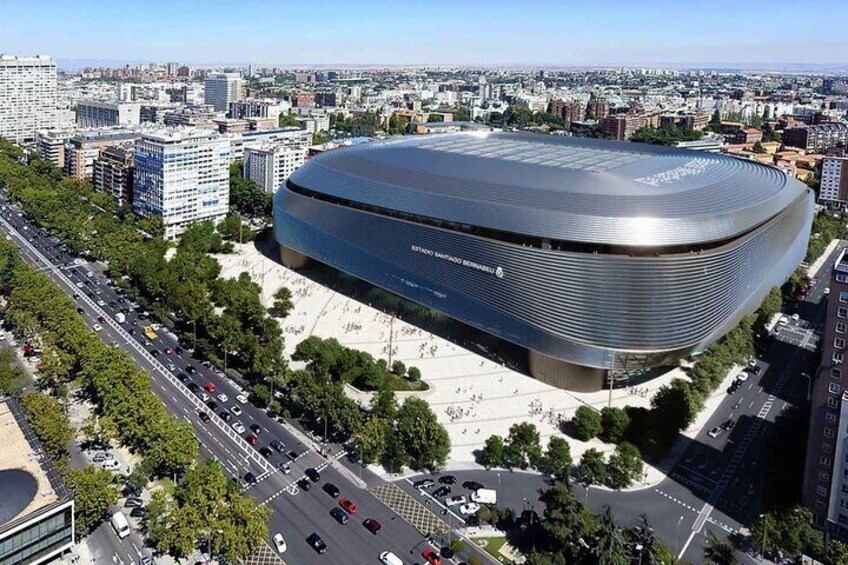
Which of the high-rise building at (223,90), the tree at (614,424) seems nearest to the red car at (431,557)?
the tree at (614,424)

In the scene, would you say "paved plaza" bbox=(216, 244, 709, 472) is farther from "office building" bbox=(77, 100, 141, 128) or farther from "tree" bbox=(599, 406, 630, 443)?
"office building" bbox=(77, 100, 141, 128)

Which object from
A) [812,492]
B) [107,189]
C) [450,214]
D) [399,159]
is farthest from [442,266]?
[107,189]

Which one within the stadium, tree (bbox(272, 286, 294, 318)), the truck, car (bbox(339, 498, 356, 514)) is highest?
the stadium

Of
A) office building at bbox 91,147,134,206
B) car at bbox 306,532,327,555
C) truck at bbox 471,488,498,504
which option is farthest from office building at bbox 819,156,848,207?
car at bbox 306,532,327,555

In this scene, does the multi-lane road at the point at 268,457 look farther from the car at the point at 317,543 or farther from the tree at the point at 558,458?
the tree at the point at 558,458

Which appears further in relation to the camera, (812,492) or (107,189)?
(107,189)

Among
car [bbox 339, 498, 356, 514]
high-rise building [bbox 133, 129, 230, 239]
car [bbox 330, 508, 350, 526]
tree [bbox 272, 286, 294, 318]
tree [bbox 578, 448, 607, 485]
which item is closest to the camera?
car [bbox 330, 508, 350, 526]

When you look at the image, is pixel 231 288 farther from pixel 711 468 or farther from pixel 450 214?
pixel 711 468
